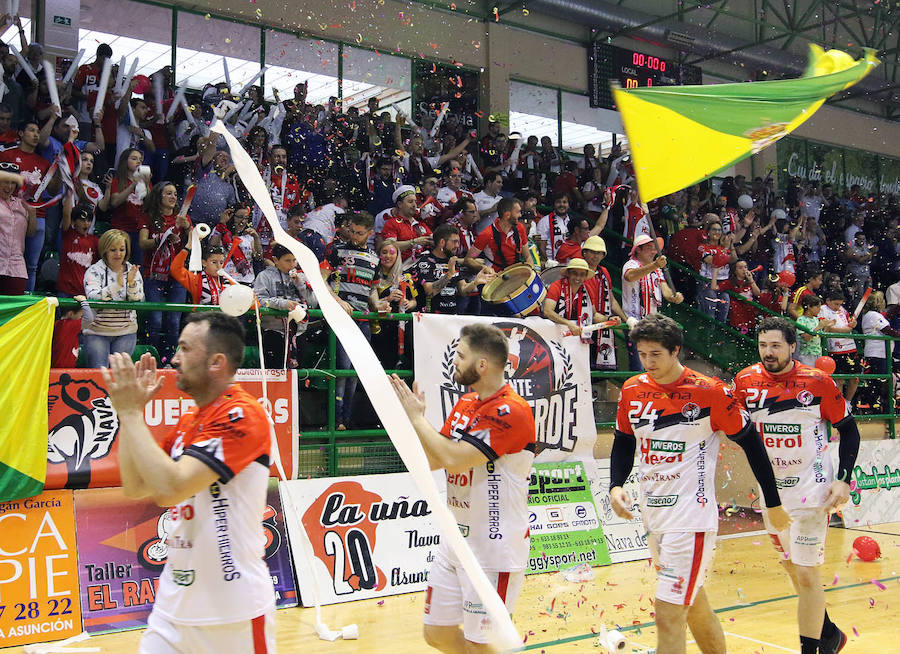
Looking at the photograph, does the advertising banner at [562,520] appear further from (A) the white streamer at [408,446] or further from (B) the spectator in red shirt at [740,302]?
(A) the white streamer at [408,446]

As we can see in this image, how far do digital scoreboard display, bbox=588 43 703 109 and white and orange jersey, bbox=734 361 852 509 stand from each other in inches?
491

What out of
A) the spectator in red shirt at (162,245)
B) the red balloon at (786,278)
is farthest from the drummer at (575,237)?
the spectator in red shirt at (162,245)

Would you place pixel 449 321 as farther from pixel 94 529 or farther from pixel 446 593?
pixel 446 593

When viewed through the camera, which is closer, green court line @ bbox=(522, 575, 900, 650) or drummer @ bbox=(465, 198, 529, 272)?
green court line @ bbox=(522, 575, 900, 650)

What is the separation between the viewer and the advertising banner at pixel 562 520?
9.00 metres

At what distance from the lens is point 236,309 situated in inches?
264

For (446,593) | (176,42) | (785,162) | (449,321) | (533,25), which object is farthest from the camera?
(785,162)

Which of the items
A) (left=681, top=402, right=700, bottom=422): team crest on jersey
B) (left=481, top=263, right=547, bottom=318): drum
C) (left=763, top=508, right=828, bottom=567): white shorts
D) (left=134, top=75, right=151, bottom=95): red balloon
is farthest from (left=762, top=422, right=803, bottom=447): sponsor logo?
(left=134, top=75, right=151, bottom=95): red balloon

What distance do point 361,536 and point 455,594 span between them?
3.56 m

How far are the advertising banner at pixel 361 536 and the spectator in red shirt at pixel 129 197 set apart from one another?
3497mm

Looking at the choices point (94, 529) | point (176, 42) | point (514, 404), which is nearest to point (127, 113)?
point (176, 42)

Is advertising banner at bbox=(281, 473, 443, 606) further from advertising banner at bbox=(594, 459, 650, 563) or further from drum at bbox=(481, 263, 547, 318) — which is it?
drum at bbox=(481, 263, 547, 318)

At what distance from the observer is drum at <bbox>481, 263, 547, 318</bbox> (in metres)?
9.68

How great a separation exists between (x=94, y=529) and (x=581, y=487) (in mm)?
5064
